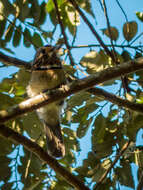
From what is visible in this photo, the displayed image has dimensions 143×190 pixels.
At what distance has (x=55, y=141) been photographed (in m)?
2.88

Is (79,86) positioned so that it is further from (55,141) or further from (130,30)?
(55,141)

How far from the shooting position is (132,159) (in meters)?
2.60

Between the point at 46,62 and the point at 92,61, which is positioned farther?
the point at 46,62

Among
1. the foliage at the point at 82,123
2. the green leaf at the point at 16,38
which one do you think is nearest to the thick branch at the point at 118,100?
the foliage at the point at 82,123

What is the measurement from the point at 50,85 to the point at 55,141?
0.55m

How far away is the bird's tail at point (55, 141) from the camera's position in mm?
2832

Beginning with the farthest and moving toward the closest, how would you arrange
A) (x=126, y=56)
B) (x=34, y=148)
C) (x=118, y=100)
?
(x=126, y=56) < (x=118, y=100) < (x=34, y=148)

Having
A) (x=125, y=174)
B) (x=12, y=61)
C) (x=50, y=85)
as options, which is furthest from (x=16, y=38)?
(x=125, y=174)

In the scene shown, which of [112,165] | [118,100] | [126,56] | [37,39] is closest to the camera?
[118,100]

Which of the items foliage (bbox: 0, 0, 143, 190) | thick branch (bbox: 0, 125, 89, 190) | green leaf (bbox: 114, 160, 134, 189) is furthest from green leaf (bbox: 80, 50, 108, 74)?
green leaf (bbox: 114, 160, 134, 189)

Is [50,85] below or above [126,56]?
below

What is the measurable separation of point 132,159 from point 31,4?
166 centimetres

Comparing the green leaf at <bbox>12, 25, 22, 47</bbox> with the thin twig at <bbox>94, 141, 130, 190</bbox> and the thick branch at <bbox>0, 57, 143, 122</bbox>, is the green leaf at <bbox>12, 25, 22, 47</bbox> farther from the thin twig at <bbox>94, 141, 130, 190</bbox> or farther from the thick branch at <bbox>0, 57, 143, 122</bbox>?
the thin twig at <bbox>94, 141, 130, 190</bbox>

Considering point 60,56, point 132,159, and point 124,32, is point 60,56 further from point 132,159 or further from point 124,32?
point 132,159
